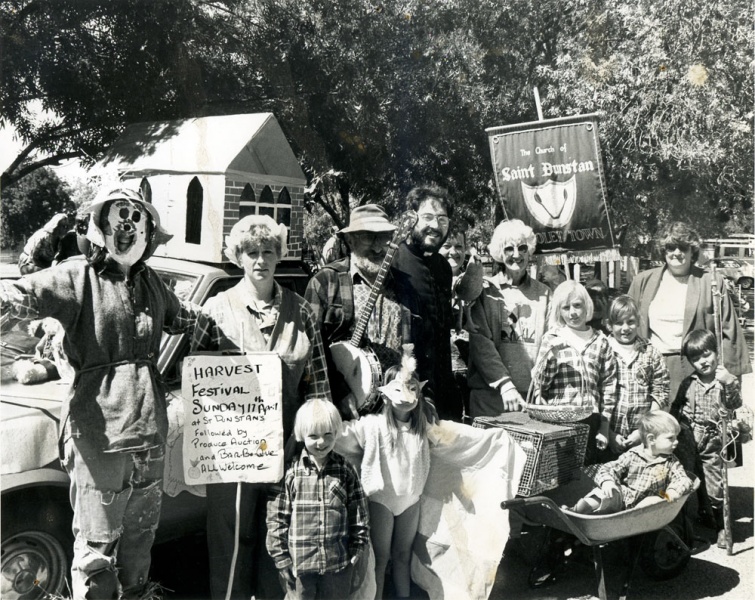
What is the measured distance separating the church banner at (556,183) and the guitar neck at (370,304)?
165cm

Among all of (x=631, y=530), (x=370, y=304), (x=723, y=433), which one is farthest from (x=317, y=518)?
(x=723, y=433)

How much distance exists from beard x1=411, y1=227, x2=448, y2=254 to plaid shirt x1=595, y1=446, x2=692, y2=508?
1.64 meters

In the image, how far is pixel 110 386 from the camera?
11.0ft

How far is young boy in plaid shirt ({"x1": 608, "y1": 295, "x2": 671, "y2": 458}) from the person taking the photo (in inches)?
188

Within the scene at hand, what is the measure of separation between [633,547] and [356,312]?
2102mm

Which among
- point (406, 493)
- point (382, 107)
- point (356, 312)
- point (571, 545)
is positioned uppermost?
point (382, 107)

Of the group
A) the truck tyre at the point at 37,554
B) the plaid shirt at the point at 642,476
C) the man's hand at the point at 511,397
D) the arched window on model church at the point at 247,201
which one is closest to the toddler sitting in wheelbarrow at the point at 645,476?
the plaid shirt at the point at 642,476

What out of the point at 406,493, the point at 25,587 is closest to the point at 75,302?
the point at 25,587

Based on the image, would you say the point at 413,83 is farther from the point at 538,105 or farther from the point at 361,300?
the point at 361,300

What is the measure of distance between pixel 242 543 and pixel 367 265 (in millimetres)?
1605

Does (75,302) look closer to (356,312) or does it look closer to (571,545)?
A: (356,312)

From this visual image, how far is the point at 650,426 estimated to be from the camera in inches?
174

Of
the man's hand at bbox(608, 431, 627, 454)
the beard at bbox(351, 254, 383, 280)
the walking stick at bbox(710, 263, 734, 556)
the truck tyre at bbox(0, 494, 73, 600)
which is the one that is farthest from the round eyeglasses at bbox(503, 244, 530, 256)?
the truck tyre at bbox(0, 494, 73, 600)

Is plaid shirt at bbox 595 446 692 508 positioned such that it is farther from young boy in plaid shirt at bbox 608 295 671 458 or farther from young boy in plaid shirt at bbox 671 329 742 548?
young boy in plaid shirt at bbox 671 329 742 548
